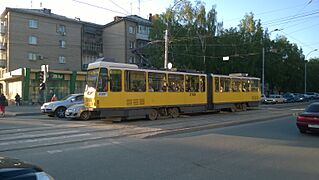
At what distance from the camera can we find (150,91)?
19578 mm

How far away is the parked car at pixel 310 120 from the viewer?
13.7 m

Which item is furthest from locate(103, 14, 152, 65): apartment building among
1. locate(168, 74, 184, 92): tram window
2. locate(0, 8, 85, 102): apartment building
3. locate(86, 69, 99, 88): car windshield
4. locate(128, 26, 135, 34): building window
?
locate(86, 69, 99, 88): car windshield

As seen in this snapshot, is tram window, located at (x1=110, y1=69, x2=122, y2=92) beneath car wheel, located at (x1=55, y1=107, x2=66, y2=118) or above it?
above

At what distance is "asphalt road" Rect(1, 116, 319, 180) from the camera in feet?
23.5

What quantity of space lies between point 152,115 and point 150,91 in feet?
4.52

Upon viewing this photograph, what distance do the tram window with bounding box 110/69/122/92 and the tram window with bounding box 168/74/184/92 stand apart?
3.92 metres

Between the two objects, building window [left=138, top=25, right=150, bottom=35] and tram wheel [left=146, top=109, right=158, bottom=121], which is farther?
building window [left=138, top=25, right=150, bottom=35]

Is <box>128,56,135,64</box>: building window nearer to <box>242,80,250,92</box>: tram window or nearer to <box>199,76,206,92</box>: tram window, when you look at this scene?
<box>242,80,250,92</box>: tram window

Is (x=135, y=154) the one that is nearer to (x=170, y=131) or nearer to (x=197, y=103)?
(x=170, y=131)

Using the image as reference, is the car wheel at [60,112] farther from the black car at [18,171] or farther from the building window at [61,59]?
the building window at [61,59]

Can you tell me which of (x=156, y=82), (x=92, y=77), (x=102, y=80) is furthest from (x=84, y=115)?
(x=156, y=82)

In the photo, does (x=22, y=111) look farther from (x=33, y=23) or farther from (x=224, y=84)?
(x=33, y=23)

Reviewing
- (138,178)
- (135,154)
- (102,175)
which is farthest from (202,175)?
(135,154)

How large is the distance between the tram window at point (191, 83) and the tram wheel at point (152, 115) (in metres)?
3.03
